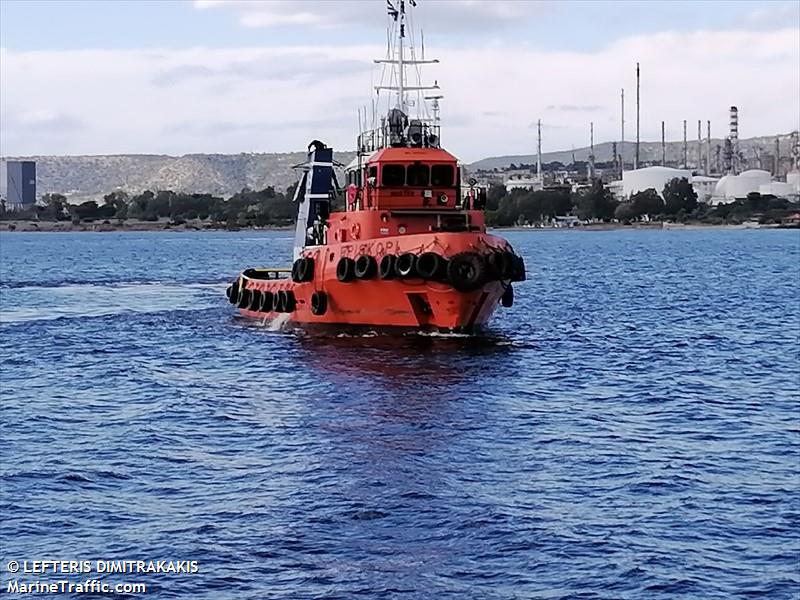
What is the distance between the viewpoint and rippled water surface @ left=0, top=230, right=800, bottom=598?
17109mm

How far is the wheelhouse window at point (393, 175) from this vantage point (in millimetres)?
42062

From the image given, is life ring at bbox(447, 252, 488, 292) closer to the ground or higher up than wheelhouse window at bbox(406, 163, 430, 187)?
closer to the ground

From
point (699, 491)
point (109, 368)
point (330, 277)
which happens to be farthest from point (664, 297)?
point (699, 491)

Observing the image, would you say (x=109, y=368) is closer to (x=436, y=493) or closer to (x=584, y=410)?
(x=584, y=410)

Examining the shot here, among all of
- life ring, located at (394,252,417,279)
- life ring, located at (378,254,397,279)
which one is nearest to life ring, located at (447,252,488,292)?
life ring, located at (394,252,417,279)

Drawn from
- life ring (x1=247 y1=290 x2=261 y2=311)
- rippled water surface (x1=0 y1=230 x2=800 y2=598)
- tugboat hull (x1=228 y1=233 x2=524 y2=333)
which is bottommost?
rippled water surface (x1=0 y1=230 x2=800 y2=598)

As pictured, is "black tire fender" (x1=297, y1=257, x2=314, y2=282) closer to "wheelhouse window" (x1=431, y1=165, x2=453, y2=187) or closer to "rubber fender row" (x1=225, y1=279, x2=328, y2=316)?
"rubber fender row" (x1=225, y1=279, x2=328, y2=316)

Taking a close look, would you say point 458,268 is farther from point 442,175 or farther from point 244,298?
point 244,298

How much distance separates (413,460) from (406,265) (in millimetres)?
15247

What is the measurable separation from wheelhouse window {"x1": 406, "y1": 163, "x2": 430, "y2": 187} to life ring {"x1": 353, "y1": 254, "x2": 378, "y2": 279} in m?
3.78

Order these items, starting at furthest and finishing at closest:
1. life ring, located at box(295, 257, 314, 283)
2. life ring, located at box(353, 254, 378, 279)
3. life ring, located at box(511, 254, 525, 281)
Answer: life ring, located at box(295, 257, 314, 283) < life ring, located at box(353, 254, 378, 279) < life ring, located at box(511, 254, 525, 281)

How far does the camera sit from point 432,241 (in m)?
37.5

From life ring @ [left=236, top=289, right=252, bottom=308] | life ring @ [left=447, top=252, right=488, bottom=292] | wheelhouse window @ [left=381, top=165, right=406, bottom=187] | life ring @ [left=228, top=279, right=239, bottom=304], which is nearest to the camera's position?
life ring @ [left=447, top=252, right=488, bottom=292]

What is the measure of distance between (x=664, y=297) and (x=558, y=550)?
49.1 metres
